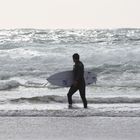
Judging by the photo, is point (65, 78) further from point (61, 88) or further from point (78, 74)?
point (61, 88)

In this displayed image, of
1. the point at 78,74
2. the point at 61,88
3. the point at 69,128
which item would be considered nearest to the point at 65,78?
the point at 78,74

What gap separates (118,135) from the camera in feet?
29.7

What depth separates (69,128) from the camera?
981cm

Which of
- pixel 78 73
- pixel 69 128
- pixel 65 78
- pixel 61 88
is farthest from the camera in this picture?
pixel 61 88

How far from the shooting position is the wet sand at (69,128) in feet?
29.4

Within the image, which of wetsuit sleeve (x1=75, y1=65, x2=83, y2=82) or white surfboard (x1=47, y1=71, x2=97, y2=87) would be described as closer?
wetsuit sleeve (x1=75, y1=65, x2=83, y2=82)

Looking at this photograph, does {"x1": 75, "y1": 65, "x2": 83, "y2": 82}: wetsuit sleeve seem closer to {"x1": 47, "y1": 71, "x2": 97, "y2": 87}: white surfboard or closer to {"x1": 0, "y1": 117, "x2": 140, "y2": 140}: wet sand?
{"x1": 47, "y1": 71, "x2": 97, "y2": 87}: white surfboard

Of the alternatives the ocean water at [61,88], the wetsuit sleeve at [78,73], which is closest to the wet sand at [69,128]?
the ocean water at [61,88]

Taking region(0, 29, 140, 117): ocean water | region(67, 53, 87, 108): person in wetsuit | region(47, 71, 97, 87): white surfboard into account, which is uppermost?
region(67, 53, 87, 108): person in wetsuit

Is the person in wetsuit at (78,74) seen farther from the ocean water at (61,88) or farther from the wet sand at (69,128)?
the wet sand at (69,128)

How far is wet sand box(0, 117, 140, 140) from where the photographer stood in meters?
8.95

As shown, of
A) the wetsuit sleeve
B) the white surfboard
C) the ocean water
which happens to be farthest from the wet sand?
the white surfboard

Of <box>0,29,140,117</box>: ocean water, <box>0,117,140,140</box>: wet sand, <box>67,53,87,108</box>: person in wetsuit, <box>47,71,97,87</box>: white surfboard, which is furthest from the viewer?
<box>47,71,97,87</box>: white surfboard

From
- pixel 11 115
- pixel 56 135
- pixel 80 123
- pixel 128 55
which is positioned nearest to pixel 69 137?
pixel 56 135
